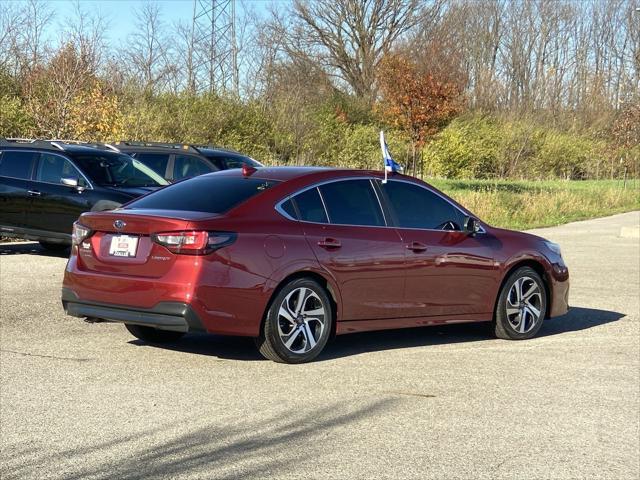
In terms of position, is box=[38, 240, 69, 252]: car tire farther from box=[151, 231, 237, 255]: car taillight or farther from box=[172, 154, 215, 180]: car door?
box=[151, 231, 237, 255]: car taillight

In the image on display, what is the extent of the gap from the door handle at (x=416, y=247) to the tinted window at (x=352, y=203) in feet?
1.02

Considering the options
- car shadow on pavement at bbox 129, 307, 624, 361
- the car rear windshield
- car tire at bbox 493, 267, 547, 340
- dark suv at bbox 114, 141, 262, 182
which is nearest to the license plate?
the car rear windshield

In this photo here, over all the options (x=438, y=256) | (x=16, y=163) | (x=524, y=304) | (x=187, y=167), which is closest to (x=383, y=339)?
(x=438, y=256)

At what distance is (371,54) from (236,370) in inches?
2226

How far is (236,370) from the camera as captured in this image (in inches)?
295

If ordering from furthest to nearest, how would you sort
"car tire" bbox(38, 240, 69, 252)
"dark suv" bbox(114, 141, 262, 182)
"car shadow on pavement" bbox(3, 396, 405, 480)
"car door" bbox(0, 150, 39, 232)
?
1. "dark suv" bbox(114, 141, 262, 182)
2. "car tire" bbox(38, 240, 69, 252)
3. "car door" bbox(0, 150, 39, 232)
4. "car shadow on pavement" bbox(3, 396, 405, 480)

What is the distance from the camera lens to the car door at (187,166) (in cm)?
1792

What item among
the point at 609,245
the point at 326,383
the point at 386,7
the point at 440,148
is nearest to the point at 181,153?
the point at 609,245

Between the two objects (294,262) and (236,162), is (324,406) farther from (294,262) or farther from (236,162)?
(236,162)

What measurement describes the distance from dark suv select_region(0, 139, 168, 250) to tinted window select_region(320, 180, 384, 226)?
6.50 m

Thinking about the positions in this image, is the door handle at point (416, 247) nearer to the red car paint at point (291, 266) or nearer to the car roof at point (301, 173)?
the red car paint at point (291, 266)

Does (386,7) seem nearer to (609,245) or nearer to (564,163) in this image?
(564,163)

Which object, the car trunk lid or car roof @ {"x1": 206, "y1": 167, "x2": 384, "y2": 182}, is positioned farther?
car roof @ {"x1": 206, "y1": 167, "x2": 384, "y2": 182}

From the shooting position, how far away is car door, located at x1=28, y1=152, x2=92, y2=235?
14.4 metres
